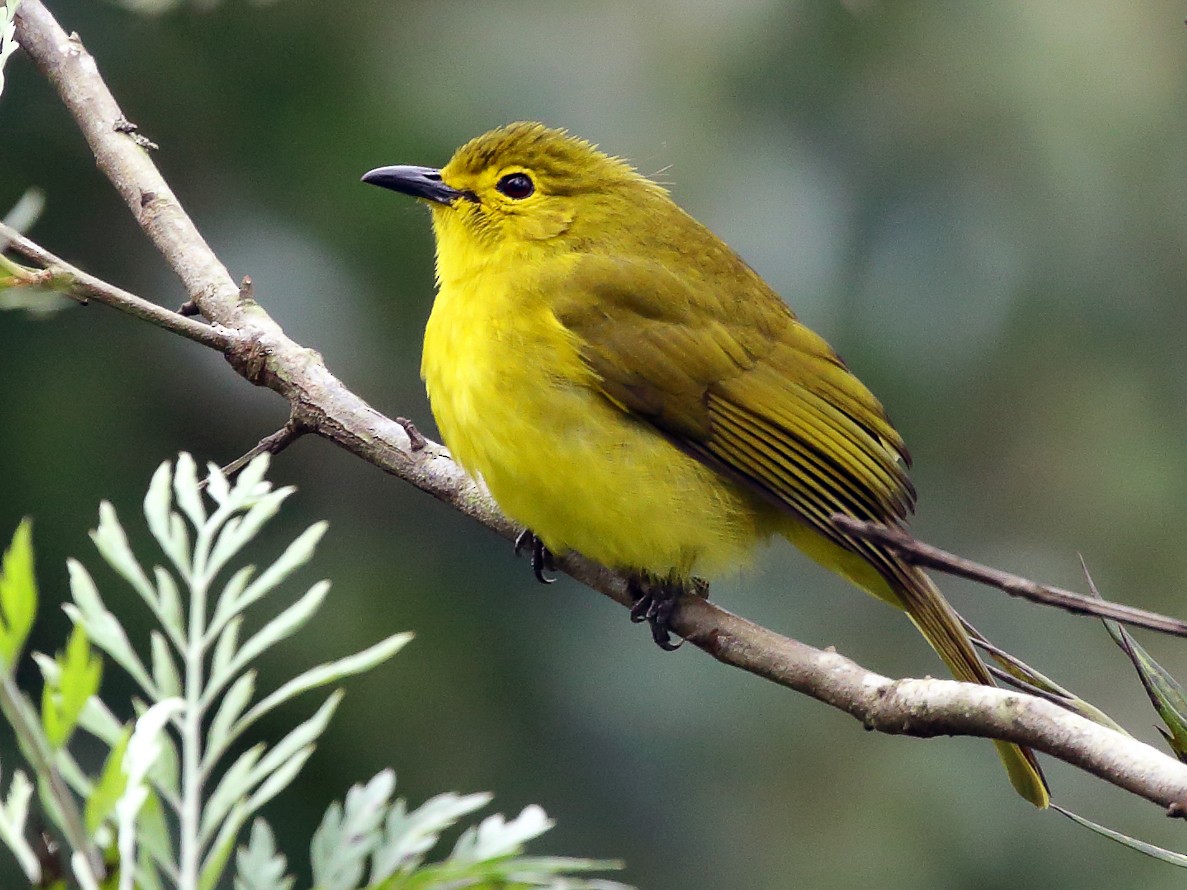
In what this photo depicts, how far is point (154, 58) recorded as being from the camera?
14.5 feet

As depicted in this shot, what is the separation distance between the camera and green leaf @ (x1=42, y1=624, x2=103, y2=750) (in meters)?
0.74

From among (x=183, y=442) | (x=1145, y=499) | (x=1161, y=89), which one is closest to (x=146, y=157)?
(x=183, y=442)

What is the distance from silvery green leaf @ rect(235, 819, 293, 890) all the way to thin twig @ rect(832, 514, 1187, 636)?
0.49m

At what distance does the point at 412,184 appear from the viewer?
364cm

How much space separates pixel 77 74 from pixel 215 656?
8.45 ft

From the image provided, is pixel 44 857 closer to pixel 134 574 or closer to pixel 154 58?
pixel 134 574

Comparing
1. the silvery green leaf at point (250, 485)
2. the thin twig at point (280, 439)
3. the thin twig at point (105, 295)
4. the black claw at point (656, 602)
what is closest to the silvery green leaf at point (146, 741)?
the silvery green leaf at point (250, 485)

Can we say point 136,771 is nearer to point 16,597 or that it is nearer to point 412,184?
point 16,597

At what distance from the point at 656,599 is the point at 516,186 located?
1.20m

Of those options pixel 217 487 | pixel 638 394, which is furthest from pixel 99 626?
pixel 638 394

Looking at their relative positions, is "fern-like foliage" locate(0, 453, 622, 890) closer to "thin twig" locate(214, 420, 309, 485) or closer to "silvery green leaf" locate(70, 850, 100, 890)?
"silvery green leaf" locate(70, 850, 100, 890)

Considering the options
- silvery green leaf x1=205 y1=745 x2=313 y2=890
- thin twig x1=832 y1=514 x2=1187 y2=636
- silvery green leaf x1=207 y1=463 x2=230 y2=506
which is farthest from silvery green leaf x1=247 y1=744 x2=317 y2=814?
thin twig x1=832 y1=514 x2=1187 y2=636

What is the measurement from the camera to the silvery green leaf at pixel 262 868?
33.0 inches

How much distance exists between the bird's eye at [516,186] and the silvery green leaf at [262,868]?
9.47ft
